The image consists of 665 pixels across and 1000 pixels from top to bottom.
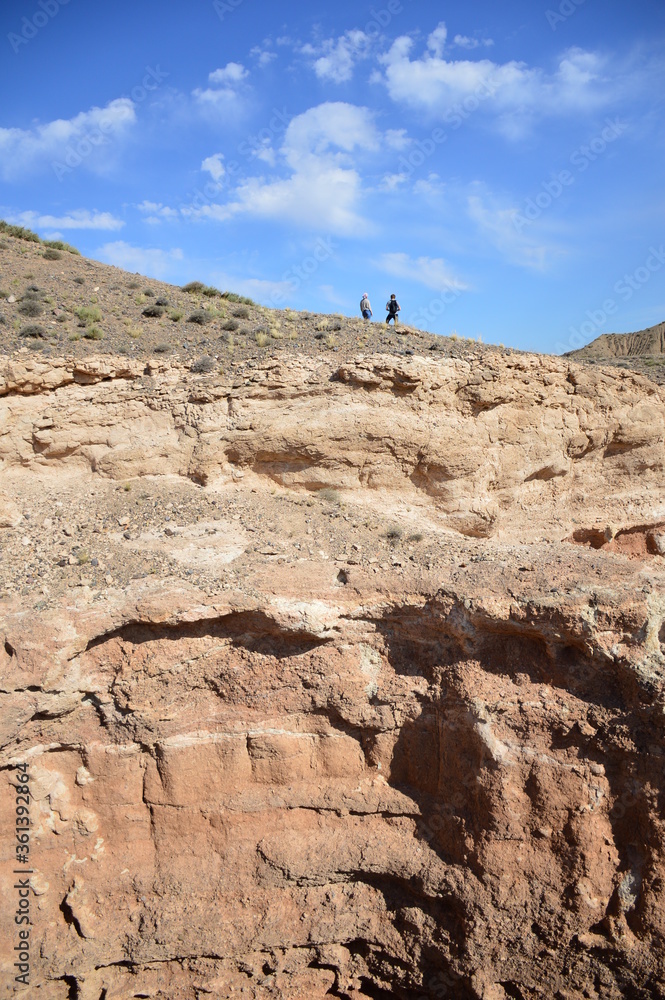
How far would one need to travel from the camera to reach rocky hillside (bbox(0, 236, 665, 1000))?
7605 millimetres

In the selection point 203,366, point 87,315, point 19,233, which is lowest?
point 203,366

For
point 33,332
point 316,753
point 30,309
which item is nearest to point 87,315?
point 30,309

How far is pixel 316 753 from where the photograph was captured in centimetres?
888

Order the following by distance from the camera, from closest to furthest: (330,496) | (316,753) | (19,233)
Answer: (316,753) < (330,496) < (19,233)

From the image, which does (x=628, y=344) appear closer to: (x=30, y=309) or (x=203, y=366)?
(x=203, y=366)

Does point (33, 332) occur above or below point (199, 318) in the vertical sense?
below

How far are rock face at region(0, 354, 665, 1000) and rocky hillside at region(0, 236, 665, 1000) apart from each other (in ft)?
0.11

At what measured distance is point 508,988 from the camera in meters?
7.97

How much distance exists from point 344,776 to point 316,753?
0.58 meters

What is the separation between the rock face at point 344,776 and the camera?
7570 mm

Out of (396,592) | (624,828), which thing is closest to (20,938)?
(396,592)

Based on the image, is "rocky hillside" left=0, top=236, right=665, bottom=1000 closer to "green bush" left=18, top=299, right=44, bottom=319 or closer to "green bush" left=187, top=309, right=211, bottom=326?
"green bush" left=18, top=299, right=44, bottom=319

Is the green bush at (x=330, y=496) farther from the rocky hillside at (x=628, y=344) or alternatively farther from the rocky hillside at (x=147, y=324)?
the rocky hillside at (x=628, y=344)

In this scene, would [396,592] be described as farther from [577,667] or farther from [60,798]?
[60,798]
